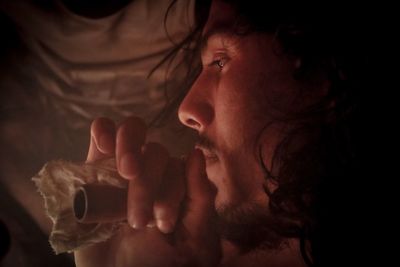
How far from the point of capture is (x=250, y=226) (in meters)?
0.77

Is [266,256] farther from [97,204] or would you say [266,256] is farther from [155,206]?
[97,204]

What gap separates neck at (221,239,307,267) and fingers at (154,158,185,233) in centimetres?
17

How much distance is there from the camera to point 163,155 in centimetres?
67

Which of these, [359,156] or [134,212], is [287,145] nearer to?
[359,156]

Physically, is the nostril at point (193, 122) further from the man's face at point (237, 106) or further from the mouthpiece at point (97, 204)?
the mouthpiece at point (97, 204)

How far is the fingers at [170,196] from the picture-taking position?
67 cm

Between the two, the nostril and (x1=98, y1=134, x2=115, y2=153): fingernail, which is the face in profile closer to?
the nostril

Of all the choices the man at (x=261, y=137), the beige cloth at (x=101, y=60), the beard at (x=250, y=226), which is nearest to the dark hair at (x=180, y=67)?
the beige cloth at (x=101, y=60)

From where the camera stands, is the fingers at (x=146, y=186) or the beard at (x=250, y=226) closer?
the fingers at (x=146, y=186)

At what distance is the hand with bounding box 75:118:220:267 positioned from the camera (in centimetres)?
60

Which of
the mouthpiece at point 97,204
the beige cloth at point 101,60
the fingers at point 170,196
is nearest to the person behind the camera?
the mouthpiece at point 97,204

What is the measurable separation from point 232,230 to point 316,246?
17 cm

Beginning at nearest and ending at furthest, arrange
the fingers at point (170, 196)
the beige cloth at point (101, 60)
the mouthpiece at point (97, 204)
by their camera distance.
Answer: the mouthpiece at point (97, 204) < the fingers at point (170, 196) < the beige cloth at point (101, 60)

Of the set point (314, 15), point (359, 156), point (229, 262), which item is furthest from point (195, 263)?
point (314, 15)
